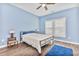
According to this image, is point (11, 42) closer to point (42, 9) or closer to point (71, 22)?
point (42, 9)

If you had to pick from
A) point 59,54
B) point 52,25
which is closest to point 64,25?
point 52,25

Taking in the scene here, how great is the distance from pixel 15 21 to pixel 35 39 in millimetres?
506

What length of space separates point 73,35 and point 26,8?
104 cm

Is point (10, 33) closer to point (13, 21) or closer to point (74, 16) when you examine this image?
point (13, 21)

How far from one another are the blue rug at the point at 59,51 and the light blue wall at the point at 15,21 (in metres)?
0.55

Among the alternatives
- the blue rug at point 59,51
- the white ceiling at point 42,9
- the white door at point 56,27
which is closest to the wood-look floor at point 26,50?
the blue rug at point 59,51

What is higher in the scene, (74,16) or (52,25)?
(74,16)

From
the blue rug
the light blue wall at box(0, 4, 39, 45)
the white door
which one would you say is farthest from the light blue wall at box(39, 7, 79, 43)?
the light blue wall at box(0, 4, 39, 45)

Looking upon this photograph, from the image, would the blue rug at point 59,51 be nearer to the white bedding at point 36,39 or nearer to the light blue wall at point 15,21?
the white bedding at point 36,39

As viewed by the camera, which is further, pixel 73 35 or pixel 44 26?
pixel 44 26

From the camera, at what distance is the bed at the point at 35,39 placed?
1.51m

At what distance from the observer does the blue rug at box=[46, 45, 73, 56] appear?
5.06 ft

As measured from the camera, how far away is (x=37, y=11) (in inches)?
62.5

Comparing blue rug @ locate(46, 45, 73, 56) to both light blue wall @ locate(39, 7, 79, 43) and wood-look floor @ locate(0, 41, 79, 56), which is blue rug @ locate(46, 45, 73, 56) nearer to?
wood-look floor @ locate(0, 41, 79, 56)
